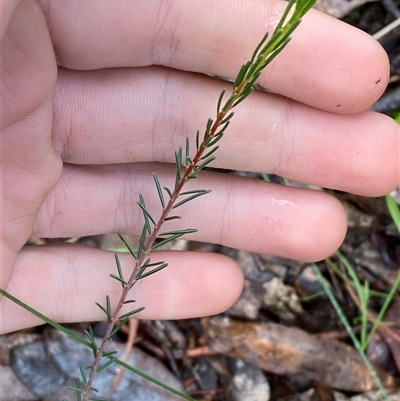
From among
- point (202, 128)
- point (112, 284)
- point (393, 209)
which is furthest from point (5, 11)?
point (393, 209)

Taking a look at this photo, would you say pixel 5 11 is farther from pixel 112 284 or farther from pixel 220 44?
pixel 112 284

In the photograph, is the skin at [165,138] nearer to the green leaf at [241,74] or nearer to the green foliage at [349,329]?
the green foliage at [349,329]

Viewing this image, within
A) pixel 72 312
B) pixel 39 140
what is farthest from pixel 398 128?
pixel 72 312

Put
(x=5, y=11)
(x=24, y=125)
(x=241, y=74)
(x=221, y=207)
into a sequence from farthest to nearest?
(x=221, y=207) → (x=24, y=125) → (x=5, y=11) → (x=241, y=74)

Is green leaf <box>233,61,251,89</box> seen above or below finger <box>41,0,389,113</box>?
above

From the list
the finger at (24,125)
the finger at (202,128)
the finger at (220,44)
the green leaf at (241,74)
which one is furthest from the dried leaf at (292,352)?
the green leaf at (241,74)

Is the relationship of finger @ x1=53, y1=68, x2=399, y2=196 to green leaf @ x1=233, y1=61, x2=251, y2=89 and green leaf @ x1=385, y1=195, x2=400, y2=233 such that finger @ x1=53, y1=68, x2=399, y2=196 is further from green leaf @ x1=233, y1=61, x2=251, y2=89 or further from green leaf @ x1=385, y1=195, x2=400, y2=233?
green leaf @ x1=233, y1=61, x2=251, y2=89

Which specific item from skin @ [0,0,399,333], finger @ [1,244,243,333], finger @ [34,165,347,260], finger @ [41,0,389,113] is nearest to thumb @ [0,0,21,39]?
skin @ [0,0,399,333]

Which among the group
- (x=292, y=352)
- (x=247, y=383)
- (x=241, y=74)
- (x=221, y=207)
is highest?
(x=241, y=74)
